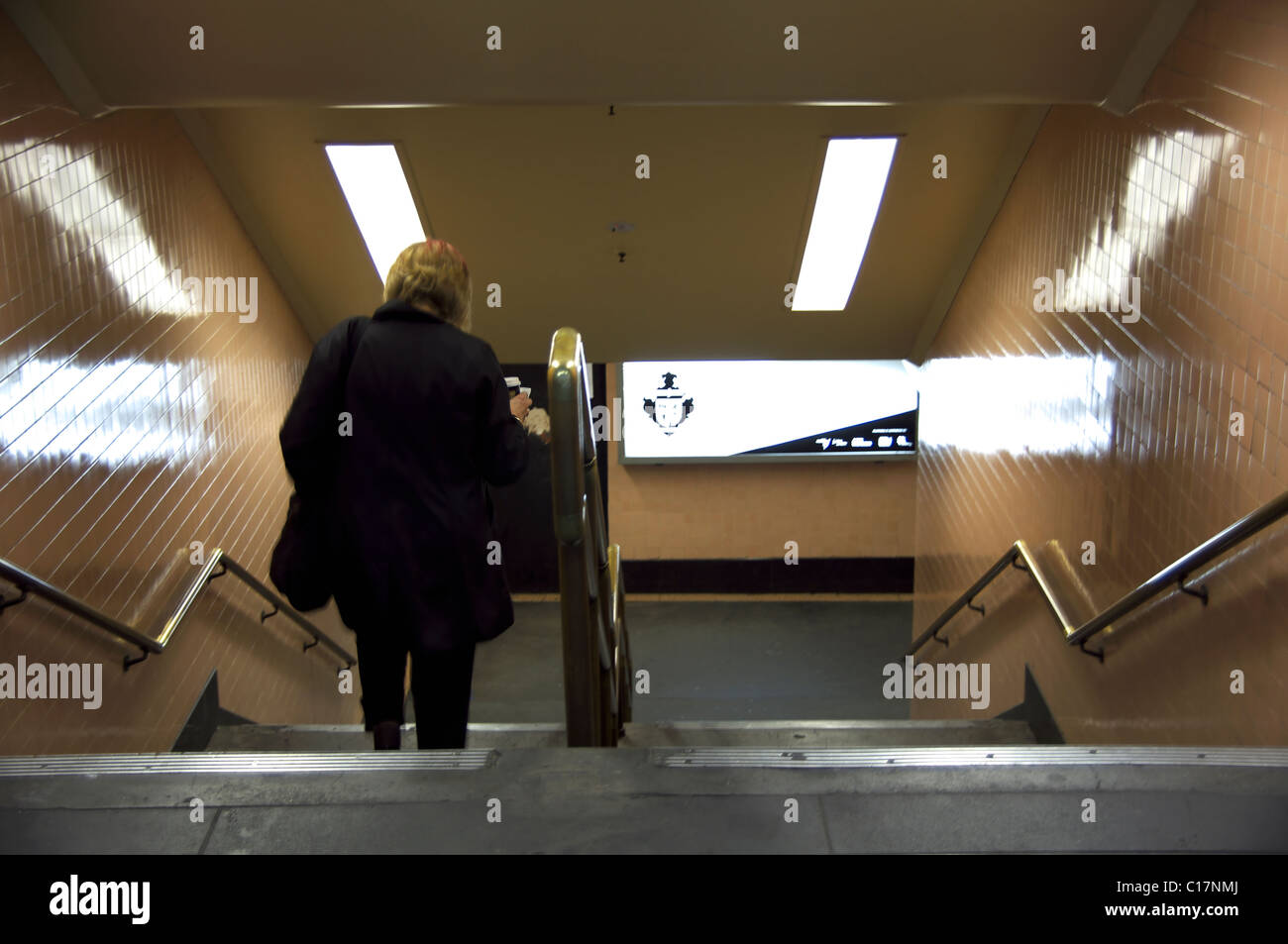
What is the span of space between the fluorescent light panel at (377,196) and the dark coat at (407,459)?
2.30 m

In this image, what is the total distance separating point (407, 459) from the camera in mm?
2658

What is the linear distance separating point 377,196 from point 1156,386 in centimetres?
345

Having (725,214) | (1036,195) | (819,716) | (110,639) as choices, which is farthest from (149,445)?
(819,716)

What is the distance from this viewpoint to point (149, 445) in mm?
4148

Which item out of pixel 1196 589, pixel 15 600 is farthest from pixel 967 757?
pixel 15 600

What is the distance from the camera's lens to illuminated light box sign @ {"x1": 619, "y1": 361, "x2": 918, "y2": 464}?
378 inches

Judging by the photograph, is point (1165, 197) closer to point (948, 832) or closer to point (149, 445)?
point (948, 832)

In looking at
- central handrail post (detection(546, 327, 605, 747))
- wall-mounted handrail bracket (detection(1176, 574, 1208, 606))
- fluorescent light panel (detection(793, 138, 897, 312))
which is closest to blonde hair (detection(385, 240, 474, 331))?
central handrail post (detection(546, 327, 605, 747))

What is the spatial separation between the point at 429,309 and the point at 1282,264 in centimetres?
202

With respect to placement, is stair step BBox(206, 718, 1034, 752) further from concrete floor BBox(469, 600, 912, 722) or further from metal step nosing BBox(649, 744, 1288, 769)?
concrete floor BBox(469, 600, 912, 722)

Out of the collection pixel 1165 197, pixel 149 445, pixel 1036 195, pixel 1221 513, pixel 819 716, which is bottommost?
pixel 819 716

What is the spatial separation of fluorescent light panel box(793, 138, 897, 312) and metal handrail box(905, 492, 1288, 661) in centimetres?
169

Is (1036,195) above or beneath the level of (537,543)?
above

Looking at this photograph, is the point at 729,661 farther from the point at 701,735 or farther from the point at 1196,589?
the point at 1196,589
